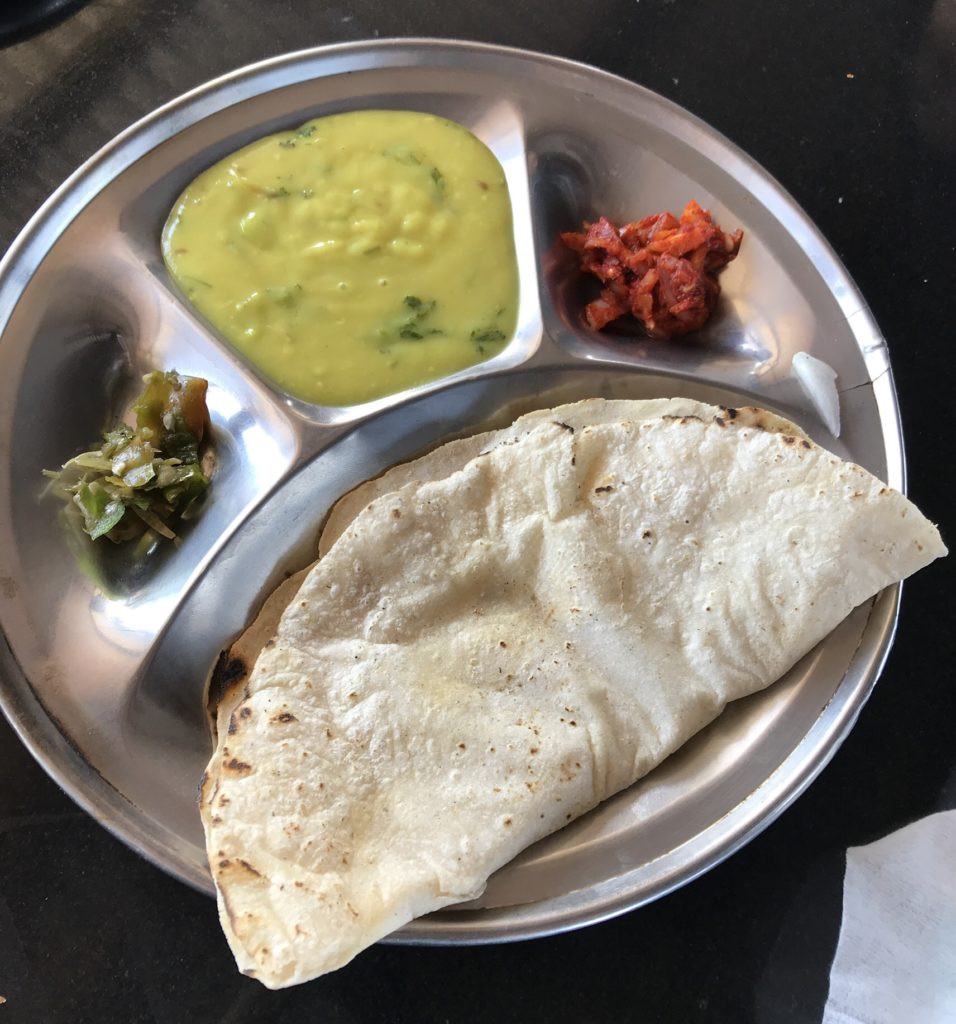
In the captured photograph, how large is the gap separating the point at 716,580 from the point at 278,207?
1.22 m

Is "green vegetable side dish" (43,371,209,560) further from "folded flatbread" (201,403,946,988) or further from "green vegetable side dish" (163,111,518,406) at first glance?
"folded flatbread" (201,403,946,988)

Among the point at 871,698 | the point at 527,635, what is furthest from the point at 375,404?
the point at 871,698

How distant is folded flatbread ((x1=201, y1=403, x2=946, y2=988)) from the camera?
155cm

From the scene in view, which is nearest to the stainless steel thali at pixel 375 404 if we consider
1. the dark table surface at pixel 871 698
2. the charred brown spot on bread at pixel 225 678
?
the charred brown spot on bread at pixel 225 678

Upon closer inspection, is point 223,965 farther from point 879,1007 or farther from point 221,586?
point 879,1007

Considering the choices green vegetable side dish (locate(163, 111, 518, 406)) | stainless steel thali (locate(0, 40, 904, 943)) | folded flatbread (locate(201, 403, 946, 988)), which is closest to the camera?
folded flatbread (locate(201, 403, 946, 988))

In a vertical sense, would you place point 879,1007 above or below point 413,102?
below

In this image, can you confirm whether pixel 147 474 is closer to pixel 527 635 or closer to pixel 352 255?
pixel 352 255

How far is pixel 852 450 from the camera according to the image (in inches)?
73.7

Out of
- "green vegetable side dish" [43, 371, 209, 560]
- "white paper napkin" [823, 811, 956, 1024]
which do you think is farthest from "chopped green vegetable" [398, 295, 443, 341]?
"white paper napkin" [823, 811, 956, 1024]

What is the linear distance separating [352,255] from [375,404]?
0.33 metres

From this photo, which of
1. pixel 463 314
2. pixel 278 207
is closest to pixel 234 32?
pixel 278 207

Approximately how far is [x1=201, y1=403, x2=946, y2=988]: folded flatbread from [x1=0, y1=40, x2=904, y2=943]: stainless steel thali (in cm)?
11

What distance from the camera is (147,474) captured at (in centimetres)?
182
